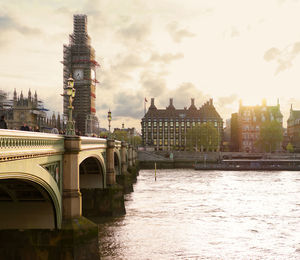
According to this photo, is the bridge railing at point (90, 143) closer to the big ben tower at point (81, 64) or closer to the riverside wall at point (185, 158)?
the riverside wall at point (185, 158)

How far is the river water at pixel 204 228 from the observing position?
25375mm

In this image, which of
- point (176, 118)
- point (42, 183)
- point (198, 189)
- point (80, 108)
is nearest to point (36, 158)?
point (42, 183)

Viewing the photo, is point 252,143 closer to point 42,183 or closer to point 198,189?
point 198,189

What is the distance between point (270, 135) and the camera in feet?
457

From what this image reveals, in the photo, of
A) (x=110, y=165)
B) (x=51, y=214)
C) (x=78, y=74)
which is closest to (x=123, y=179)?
(x=110, y=165)

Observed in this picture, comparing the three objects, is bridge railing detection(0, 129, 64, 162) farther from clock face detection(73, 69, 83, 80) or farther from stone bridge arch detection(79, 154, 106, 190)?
clock face detection(73, 69, 83, 80)

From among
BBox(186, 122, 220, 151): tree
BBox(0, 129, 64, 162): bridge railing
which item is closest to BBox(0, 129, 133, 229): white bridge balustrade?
BBox(0, 129, 64, 162): bridge railing

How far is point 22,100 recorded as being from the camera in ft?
351

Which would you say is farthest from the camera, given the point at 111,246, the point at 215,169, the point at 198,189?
the point at 215,169

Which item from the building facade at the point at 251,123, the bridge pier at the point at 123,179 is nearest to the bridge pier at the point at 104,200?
the bridge pier at the point at 123,179

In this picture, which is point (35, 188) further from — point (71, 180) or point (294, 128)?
point (294, 128)

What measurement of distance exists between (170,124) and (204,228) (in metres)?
146

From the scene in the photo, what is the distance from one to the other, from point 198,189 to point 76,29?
112816mm

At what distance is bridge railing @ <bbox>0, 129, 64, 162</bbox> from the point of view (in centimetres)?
1199
